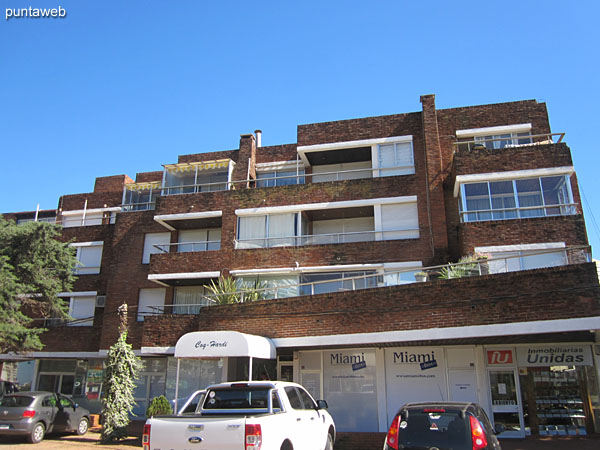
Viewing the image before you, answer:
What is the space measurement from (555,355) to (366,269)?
27.5ft

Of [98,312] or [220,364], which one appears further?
[98,312]

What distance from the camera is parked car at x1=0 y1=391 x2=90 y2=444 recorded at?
1548 centimetres

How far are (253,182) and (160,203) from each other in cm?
494

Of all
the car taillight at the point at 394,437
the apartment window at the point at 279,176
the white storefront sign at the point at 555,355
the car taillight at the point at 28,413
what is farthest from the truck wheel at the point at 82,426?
the white storefront sign at the point at 555,355

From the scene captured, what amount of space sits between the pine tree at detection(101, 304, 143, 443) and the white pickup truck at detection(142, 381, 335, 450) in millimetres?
7669

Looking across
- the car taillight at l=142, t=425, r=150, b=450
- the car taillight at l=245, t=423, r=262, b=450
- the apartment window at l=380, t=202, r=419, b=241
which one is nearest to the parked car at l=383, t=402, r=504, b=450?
the car taillight at l=245, t=423, r=262, b=450

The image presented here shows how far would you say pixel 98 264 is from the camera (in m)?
28.6

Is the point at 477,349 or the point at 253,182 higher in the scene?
the point at 253,182

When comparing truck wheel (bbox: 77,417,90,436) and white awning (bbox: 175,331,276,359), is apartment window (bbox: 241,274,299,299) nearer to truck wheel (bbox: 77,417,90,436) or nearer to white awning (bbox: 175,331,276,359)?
white awning (bbox: 175,331,276,359)

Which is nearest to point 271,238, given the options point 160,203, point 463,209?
point 160,203

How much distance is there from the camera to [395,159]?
25.2 metres

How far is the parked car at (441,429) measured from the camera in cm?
761

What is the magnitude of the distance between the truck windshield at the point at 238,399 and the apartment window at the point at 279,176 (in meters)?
18.0

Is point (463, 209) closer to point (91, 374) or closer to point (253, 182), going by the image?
point (253, 182)
